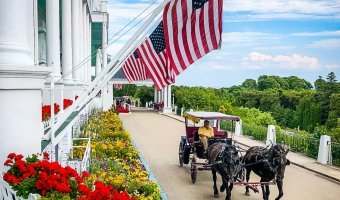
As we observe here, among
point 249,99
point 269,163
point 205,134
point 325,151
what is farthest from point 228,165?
point 249,99

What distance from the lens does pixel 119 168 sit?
35.6 ft

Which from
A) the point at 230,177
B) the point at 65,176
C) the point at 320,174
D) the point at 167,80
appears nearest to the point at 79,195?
the point at 65,176

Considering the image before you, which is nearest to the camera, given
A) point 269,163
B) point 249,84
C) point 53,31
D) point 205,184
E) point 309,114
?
point 269,163

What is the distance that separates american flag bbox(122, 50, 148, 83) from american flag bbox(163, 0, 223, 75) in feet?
23.4

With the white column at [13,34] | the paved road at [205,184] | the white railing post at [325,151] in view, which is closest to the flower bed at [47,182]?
the white column at [13,34]

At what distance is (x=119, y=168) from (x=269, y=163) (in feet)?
13.2

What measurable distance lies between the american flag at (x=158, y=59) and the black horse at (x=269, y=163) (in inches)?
170

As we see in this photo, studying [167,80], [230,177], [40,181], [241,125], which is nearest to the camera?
[40,181]

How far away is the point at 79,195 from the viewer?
5.12 meters

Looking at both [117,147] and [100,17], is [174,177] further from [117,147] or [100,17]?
[100,17]

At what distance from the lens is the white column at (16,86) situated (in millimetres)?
5578

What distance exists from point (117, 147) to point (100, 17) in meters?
22.7

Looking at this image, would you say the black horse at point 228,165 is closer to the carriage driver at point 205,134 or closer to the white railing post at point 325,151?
the carriage driver at point 205,134

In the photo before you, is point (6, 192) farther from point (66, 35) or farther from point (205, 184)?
point (66, 35)
